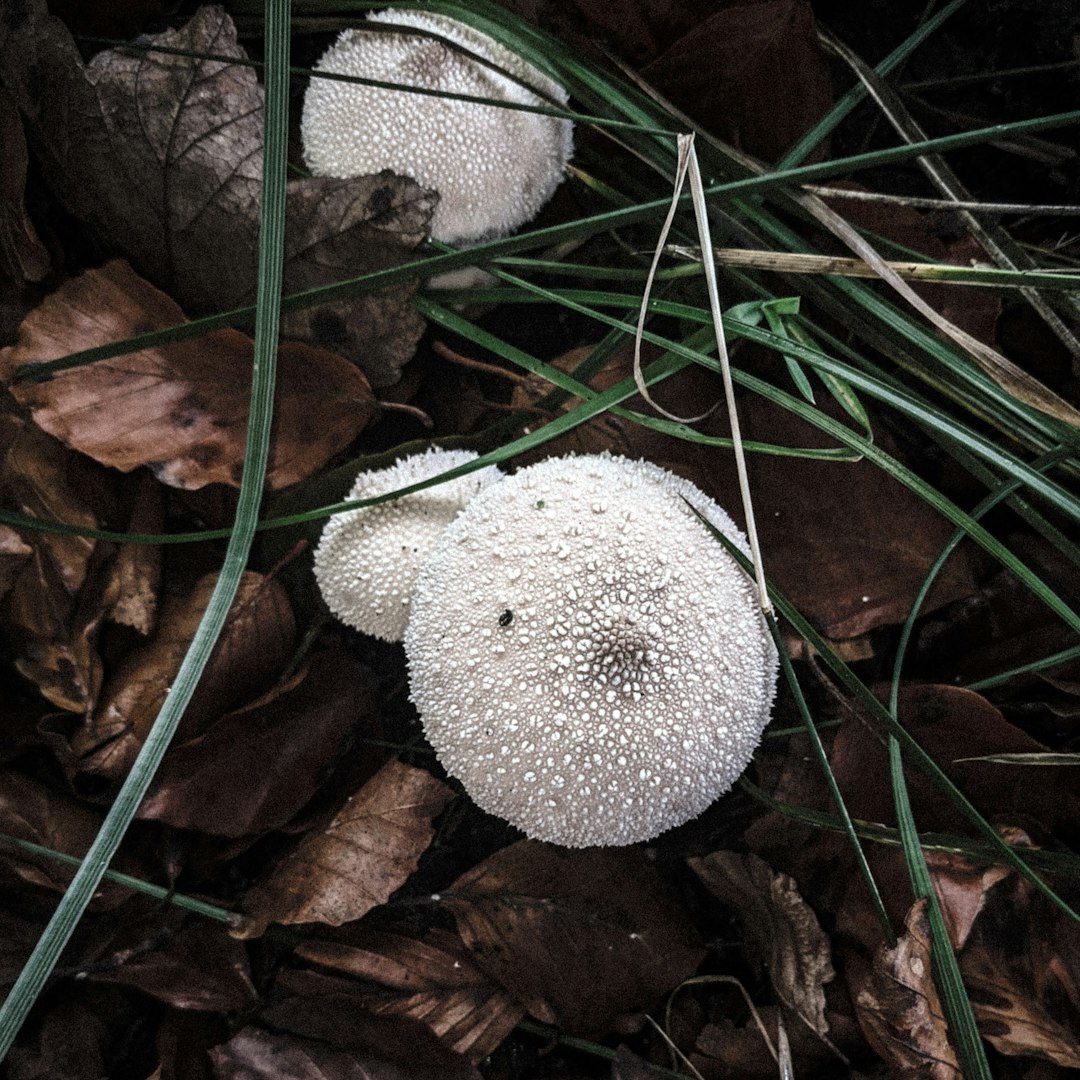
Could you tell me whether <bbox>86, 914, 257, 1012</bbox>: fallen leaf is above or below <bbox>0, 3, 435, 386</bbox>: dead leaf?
below

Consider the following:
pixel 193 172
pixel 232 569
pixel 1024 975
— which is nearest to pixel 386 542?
pixel 232 569

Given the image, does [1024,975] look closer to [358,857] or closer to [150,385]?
[358,857]

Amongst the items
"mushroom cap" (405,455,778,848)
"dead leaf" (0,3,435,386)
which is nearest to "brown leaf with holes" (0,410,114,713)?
"dead leaf" (0,3,435,386)

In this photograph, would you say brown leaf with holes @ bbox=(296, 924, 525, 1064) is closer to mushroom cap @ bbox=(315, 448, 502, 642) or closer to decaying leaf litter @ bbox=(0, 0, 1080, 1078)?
decaying leaf litter @ bbox=(0, 0, 1080, 1078)

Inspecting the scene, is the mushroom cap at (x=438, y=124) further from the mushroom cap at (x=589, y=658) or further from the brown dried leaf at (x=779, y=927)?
the brown dried leaf at (x=779, y=927)

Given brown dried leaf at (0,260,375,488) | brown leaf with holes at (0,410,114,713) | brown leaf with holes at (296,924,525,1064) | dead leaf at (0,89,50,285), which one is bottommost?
brown leaf with holes at (296,924,525,1064)

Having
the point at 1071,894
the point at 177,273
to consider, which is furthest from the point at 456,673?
the point at 1071,894

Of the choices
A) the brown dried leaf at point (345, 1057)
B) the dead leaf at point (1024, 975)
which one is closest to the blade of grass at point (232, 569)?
the brown dried leaf at point (345, 1057)
